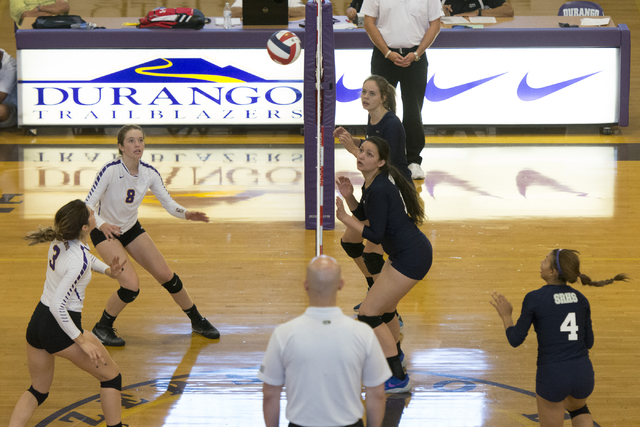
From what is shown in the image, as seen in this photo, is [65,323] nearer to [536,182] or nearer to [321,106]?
[321,106]

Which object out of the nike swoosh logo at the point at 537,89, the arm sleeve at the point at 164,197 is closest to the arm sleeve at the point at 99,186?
the arm sleeve at the point at 164,197

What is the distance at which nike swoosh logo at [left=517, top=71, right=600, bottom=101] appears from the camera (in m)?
12.3

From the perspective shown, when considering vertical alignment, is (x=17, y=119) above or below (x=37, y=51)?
below

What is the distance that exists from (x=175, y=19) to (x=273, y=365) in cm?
1032

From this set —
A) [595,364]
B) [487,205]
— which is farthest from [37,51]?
[595,364]

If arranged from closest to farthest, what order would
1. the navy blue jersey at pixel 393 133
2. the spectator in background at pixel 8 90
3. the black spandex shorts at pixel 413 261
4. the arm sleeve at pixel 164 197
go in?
the black spandex shorts at pixel 413 261
the arm sleeve at pixel 164 197
the navy blue jersey at pixel 393 133
the spectator in background at pixel 8 90

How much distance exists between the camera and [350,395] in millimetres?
3002

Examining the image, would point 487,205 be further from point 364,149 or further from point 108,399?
point 108,399

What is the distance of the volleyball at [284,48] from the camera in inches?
317

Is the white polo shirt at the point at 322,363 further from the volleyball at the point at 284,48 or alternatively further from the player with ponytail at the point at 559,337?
the volleyball at the point at 284,48

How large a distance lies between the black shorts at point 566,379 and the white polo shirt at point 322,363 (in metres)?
1.29

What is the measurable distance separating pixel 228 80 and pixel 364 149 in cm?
817

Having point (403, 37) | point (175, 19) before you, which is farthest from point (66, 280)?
point (175, 19)

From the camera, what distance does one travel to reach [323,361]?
2953mm
